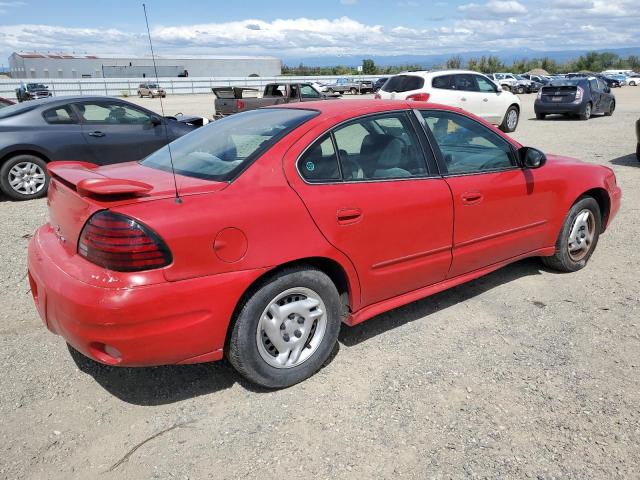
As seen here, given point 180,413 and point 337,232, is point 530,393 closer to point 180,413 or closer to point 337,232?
point 337,232

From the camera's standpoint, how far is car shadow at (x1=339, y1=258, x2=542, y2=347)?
371cm

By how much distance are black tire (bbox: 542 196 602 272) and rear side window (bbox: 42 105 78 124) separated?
6890 mm

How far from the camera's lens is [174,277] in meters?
2.50

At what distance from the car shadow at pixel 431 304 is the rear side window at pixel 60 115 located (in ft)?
20.3

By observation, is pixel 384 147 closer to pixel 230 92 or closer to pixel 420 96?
pixel 420 96

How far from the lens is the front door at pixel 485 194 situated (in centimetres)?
364

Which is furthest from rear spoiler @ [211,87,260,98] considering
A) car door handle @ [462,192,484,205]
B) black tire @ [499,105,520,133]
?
car door handle @ [462,192,484,205]

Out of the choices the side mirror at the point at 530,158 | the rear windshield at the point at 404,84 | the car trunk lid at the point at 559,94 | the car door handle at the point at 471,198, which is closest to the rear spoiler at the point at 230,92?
the rear windshield at the point at 404,84

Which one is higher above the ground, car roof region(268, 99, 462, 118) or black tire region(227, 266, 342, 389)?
car roof region(268, 99, 462, 118)

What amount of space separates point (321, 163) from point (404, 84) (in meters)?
11.5

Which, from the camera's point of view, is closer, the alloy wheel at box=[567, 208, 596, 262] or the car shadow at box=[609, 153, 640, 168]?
the alloy wheel at box=[567, 208, 596, 262]

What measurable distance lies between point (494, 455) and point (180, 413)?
1.62 m

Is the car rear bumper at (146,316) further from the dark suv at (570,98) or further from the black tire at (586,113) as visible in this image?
the black tire at (586,113)

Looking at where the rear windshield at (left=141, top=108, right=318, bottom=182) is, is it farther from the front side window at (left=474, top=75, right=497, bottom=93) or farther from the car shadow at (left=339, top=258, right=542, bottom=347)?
the front side window at (left=474, top=75, right=497, bottom=93)
